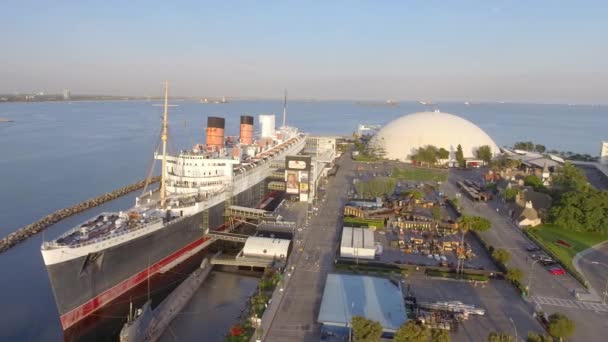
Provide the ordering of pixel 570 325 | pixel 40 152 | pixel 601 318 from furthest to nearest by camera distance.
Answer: pixel 40 152 → pixel 601 318 → pixel 570 325

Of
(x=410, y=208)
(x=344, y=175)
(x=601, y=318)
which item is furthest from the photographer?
(x=344, y=175)

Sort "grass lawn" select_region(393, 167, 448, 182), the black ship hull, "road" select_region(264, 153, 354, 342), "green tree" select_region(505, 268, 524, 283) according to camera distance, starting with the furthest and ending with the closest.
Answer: "grass lawn" select_region(393, 167, 448, 182) → "green tree" select_region(505, 268, 524, 283) → the black ship hull → "road" select_region(264, 153, 354, 342)

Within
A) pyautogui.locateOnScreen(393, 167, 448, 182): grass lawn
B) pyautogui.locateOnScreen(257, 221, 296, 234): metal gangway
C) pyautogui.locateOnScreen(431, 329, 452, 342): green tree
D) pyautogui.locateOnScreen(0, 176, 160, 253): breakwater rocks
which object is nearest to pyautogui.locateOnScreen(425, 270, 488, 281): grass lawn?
pyautogui.locateOnScreen(431, 329, 452, 342): green tree

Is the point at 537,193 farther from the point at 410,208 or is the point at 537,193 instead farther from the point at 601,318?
the point at 601,318

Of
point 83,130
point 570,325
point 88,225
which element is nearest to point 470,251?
point 570,325

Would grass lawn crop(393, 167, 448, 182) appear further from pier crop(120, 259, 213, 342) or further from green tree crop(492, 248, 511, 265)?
pier crop(120, 259, 213, 342)

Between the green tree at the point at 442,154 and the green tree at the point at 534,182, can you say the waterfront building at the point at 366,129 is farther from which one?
the green tree at the point at 534,182
